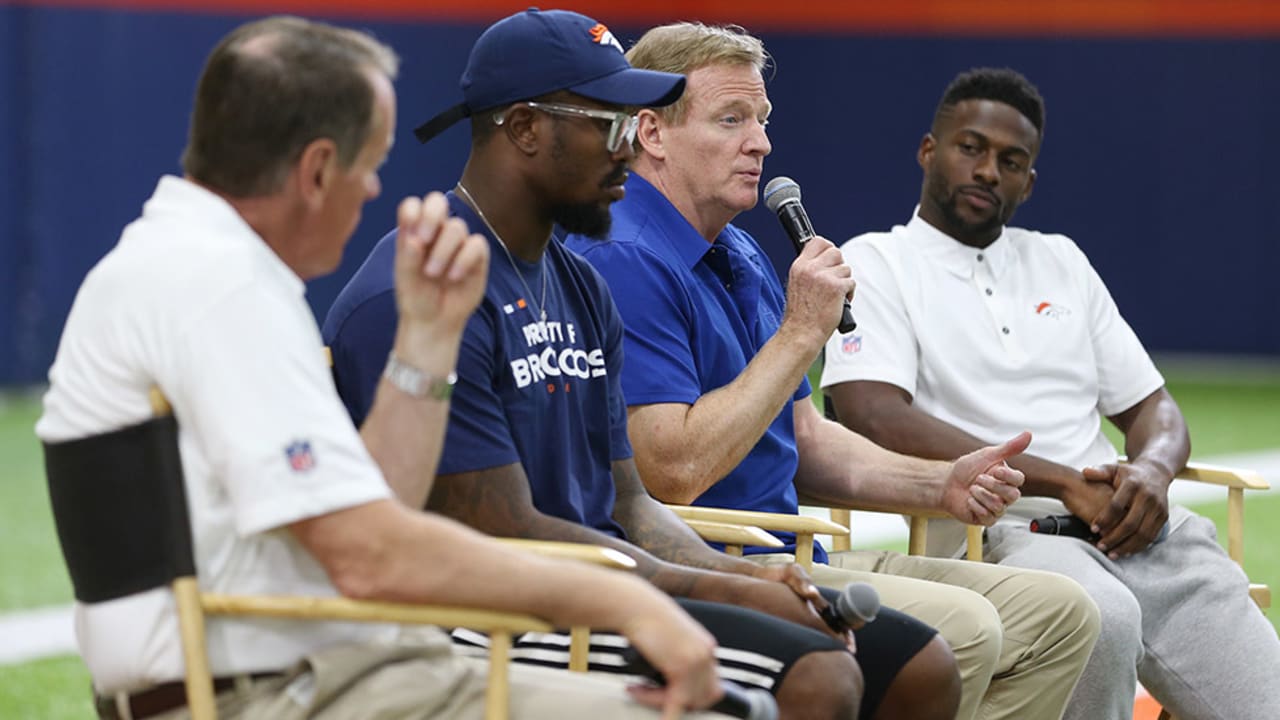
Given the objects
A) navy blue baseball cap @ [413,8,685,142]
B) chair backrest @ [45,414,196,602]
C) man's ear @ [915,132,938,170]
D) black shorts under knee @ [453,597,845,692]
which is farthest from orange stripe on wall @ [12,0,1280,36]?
chair backrest @ [45,414,196,602]

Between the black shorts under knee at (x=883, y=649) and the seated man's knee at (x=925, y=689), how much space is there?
1 centimetres

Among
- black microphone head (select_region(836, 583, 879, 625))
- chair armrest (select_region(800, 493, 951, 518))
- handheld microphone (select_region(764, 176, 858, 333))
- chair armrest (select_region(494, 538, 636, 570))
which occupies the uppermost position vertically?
handheld microphone (select_region(764, 176, 858, 333))

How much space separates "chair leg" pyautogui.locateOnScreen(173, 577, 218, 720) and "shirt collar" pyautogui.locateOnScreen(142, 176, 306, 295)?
0.36 metres

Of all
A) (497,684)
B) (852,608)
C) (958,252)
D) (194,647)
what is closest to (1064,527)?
(958,252)

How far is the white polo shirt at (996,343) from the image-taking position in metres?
3.69

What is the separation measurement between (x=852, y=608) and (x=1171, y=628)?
1.33 metres

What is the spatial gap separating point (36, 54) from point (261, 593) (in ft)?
27.4

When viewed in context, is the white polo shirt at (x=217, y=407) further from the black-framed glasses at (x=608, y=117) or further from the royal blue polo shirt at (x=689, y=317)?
the royal blue polo shirt at (x=689, y=317)

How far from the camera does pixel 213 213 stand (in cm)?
193

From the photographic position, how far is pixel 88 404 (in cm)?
190

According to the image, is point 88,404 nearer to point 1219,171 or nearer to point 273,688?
point 273,688

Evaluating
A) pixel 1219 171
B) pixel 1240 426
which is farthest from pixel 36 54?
pixel 1219 171

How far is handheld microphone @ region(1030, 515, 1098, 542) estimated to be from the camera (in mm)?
3541

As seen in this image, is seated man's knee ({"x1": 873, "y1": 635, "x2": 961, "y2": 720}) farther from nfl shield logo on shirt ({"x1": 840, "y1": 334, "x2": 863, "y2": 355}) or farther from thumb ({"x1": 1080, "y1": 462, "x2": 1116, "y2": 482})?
nfl shield logo on shirt ({"x1": 840, "y1": 334, "x2": 863, "y2": 355})
